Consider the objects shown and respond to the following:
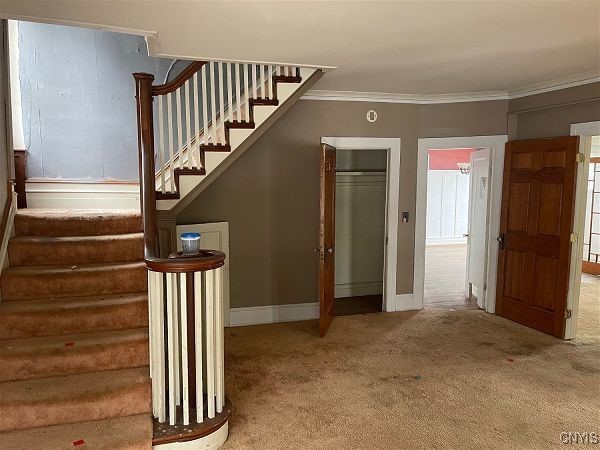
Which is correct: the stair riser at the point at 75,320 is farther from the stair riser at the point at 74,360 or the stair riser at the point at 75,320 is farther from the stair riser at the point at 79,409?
the stair riser at the point at 79,409

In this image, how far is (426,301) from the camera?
216 inches

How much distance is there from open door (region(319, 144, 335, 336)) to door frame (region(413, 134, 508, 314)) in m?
1.18

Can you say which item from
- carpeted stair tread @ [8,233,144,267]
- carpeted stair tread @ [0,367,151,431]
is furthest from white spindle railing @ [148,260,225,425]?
carpeted stair tread @ [8,233,144,267]

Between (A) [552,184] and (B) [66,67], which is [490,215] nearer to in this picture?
(A) [552,184]

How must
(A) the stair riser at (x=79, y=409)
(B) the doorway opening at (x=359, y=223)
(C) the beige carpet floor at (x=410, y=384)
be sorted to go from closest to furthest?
1. (A) the stair riser at (x=79, y=409)
2. (C) the beige carpet floor at (x=410, y=384)
3. (B) the doorway opening at (x=359, y=223)

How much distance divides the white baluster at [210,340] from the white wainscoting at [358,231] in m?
3.24

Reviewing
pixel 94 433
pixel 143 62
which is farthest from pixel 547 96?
pixel 94 433

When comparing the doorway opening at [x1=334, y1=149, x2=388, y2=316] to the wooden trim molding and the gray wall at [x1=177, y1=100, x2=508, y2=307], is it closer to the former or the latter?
the gray wall at [x1=177, y1=100, x2=508, y2=307]

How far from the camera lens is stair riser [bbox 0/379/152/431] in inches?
88.7

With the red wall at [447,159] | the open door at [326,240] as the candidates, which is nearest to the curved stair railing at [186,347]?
the open door at [326,240]

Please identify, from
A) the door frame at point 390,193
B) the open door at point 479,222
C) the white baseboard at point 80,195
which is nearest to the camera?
the white baseboard at point 80,195

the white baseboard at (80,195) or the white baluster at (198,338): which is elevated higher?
the white baseboard at (80,195)

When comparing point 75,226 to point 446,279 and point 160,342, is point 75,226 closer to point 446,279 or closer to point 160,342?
point 160,342

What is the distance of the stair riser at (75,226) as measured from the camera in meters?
3.29
